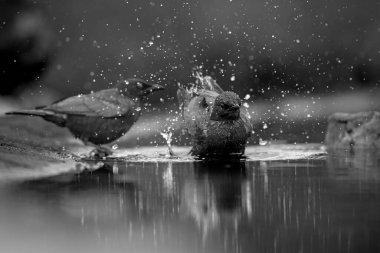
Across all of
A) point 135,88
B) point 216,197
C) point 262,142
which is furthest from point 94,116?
point 216,197

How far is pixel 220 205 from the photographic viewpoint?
11.7 ft

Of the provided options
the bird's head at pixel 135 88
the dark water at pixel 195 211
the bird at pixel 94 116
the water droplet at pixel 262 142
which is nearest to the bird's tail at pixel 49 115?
the bird at pixel 94 116

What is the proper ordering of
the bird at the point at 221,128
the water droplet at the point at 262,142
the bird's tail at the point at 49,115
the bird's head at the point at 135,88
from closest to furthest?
A: the bird at the point at 221,128
the bird's tail at the point at 49,115
the bird's head at the point at 135,88
the water droplet at the point at 262,142

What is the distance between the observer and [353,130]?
916cm

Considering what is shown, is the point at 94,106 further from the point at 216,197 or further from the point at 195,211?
the point at 195,211

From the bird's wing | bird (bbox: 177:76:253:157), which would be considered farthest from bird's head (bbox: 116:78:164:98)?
bird (bbox: 177:76:253:157)

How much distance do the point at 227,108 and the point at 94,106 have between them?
1.53 meters

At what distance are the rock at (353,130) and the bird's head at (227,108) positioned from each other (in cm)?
273

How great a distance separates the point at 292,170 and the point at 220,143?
1.36 metres

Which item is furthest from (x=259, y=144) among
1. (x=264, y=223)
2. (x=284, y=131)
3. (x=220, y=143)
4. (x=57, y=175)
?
(x=264, y=223)

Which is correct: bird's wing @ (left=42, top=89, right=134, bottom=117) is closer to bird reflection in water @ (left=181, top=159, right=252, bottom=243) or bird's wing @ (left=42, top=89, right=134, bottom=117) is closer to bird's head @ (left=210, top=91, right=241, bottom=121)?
bird's head @ (left=210, top=91, right=241, bottom=121)

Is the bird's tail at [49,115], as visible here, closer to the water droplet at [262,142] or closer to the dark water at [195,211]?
the dark water at [195,211]

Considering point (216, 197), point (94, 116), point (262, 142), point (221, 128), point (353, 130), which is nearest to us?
point (216, 197)

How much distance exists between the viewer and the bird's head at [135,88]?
7.57m
